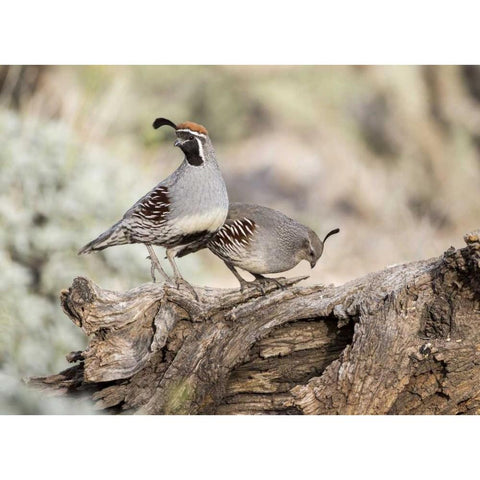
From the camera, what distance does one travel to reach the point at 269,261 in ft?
15.4

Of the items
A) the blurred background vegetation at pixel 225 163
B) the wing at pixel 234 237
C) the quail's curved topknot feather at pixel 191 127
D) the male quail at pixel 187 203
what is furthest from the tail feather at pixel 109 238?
the blurred background vegetation at pixel 225 163

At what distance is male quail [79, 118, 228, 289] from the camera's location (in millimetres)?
4352

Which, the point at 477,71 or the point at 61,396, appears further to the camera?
the point at 477,71

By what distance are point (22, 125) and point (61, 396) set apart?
2.31 m

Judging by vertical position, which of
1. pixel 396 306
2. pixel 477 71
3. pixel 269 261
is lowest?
pixel 396 306

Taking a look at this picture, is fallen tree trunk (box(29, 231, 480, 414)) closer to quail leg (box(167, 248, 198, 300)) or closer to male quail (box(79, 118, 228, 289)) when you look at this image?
quail leg (box(167, 248, 198, 300))

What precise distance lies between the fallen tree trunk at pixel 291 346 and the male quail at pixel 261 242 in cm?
20

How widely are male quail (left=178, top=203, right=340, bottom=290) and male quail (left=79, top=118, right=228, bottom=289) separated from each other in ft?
0.68

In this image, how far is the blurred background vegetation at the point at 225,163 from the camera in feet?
18.2

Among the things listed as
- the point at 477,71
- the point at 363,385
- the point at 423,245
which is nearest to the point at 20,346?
the point at 363,385

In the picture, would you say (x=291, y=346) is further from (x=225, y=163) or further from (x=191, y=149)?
(x=225, y=163)

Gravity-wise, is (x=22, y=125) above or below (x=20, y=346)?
above

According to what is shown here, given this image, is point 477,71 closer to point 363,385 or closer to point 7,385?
point 363,385

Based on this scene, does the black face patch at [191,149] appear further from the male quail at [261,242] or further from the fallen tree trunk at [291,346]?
the fallen tree trunk at [291,346]
